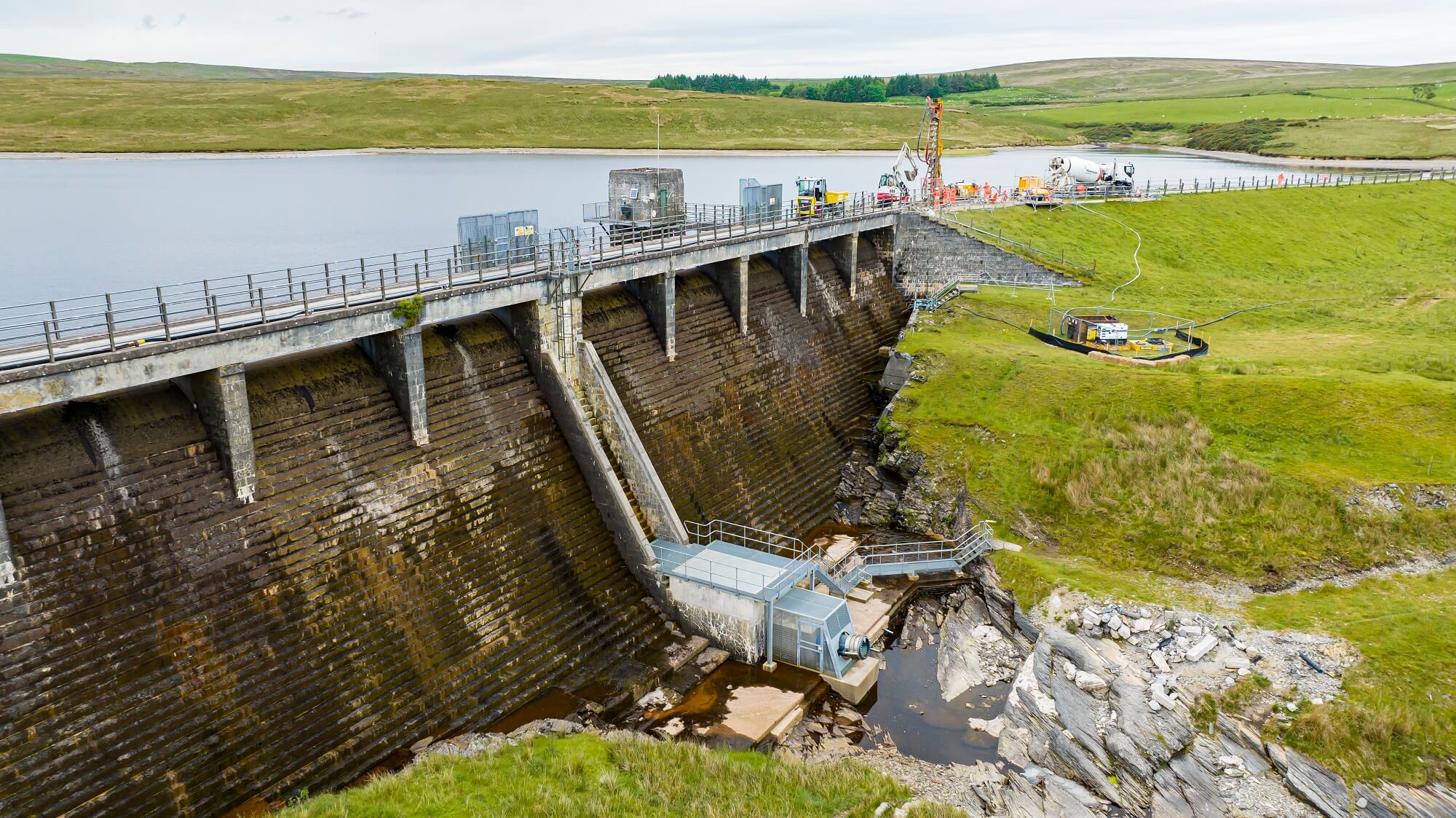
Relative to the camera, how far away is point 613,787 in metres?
21.0

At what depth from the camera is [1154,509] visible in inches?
1355

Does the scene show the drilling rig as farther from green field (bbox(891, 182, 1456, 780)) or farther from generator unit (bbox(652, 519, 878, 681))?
generator unit (bbox(652, 519, 878, 681))

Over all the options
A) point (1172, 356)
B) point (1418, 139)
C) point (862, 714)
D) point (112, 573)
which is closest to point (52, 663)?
point (112, 573)

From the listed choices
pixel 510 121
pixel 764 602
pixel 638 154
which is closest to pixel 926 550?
pixel 764 602

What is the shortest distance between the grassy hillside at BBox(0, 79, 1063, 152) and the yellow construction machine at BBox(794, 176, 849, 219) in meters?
A: 86.3

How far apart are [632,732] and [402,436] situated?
10017 millimetres

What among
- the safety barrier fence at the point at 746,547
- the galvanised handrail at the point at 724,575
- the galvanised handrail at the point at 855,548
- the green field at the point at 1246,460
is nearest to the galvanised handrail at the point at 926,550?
the galvanised handrail at the point at 855,548

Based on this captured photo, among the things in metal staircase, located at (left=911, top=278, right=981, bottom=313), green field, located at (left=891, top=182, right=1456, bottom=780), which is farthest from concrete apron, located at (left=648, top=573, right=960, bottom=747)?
metal staircase, located at (left=911, top=278, right=981, bottom=313)

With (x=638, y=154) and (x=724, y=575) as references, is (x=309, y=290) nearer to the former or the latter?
(x=724, y=575)

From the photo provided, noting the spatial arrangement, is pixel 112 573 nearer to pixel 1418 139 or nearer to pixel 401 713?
pixel 401 713

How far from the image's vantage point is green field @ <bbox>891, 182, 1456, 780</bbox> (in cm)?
2578

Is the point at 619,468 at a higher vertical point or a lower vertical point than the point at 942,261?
lower

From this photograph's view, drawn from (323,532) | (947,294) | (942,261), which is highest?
(942,261)

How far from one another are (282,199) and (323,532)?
176 feet
